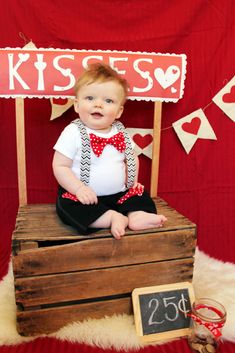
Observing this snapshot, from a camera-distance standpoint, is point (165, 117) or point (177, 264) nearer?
point (177, 264)

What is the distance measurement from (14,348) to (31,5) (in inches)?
44.7

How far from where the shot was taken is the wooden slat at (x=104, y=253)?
3.25ft

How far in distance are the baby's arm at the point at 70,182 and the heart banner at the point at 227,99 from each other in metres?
0.69

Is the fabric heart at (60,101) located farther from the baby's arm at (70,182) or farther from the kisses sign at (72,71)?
the baby's arm at (70,182)

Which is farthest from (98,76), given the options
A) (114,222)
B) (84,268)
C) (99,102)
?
(84,268)

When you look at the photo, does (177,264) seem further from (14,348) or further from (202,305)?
(14,348)

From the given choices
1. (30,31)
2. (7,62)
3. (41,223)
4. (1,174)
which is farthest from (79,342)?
(30,31)

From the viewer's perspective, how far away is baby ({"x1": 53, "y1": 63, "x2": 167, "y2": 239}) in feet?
3.50

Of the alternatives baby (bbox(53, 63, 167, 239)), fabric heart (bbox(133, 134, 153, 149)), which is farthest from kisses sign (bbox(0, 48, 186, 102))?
fabric heart (bbox(133, 134, 153, 149))

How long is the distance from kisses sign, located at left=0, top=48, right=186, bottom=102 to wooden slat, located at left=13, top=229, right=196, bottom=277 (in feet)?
1.73

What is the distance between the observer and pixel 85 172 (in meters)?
1.13

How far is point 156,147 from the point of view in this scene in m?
1.39

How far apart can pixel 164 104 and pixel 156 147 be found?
21 centimetres

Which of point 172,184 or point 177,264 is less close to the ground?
point 172,184
